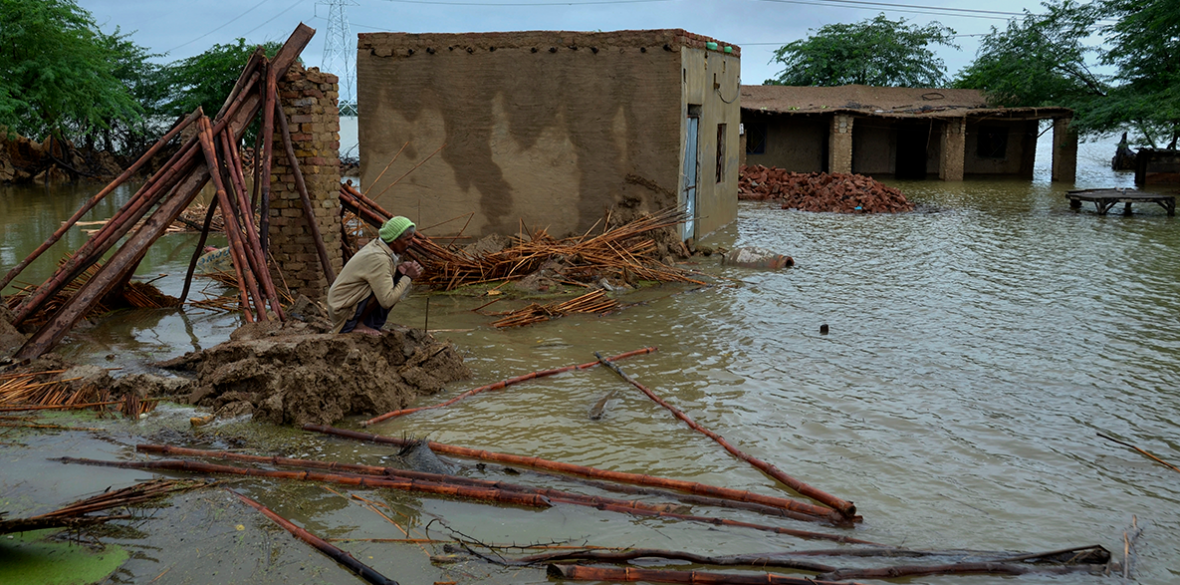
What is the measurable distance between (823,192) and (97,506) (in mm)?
18486

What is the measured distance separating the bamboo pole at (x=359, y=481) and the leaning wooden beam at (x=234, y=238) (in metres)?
2.36

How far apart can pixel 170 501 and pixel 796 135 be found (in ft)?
89.8

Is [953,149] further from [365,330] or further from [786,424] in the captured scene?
[365,330]

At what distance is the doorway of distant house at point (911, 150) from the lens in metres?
30.7

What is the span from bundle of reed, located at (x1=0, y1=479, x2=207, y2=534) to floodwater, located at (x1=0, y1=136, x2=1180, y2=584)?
6.0 inches

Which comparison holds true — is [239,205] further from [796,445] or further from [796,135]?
[796,135]

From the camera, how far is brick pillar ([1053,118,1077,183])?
28.0 m

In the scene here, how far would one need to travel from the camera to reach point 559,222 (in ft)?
40.4

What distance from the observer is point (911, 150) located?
31.6 m

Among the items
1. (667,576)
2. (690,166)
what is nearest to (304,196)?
(667,576)

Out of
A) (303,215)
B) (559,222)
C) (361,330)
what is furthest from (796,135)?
(361,330)

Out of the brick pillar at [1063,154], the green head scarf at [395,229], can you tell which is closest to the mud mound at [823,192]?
the brick pillar at [1063,154]

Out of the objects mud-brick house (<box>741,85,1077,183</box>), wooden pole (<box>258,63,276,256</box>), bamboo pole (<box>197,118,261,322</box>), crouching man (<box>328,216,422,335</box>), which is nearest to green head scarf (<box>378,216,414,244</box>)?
crouching man (<box>328,216,422,335</box>)

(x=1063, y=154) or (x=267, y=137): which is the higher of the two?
(x=1063, y=154)
